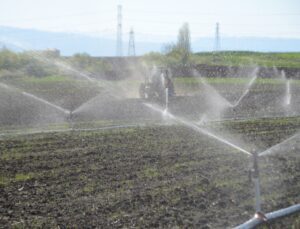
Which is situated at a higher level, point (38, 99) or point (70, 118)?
point (38, 99)

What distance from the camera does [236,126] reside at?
15727mm

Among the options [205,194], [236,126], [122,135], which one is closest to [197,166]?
[205,194]

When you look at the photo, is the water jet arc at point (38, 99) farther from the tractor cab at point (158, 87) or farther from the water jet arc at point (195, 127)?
the tractor cab at point (158, 87)

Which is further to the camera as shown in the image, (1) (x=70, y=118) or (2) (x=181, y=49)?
(2) (x=181, y=49)

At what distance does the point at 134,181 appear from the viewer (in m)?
8.98

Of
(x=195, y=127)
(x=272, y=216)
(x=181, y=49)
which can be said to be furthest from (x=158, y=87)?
(x=181, y=49)

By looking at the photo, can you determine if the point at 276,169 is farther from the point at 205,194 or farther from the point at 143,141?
the point at 143,141

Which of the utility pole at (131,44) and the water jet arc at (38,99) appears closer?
the water jet arc at (38,99)

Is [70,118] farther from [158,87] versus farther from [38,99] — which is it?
[158,87]

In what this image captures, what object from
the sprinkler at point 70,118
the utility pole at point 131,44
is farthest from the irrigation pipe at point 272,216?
the utility pole at point 131,44

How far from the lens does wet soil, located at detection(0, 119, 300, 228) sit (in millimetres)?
7223

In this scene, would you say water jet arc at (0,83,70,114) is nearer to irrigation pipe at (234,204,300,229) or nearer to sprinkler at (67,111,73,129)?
sprinkler at (67,111,73,129)

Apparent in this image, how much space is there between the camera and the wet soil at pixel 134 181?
7.22 meters

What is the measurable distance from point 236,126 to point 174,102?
6.41m
